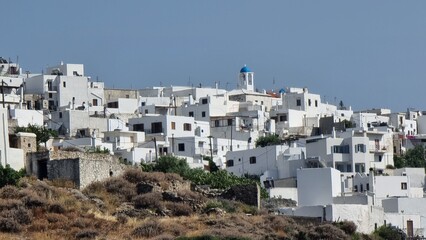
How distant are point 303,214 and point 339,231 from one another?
408cm

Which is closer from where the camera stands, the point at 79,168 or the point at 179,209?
the point at 179,209

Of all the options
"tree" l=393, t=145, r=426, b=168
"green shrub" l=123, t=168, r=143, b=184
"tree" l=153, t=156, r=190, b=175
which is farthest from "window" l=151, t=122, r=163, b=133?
"green shrub" l=123, t=168, r=143, b=184

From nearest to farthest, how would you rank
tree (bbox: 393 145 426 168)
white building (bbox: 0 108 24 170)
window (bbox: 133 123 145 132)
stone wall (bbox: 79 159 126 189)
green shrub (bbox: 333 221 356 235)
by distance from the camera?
green shrub (bbox: 333 221 356 235) → stone wall (bbox: 79 159 126 189) → white building (bbox: 0 108 24 170) → tree (bbox: 393 145 426 168) → window (bbox: 133 123 145 132)

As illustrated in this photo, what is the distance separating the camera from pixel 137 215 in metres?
49.1

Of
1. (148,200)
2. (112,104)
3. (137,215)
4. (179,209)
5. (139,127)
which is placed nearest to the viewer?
(137,215)

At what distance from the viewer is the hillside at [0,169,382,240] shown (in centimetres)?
4481

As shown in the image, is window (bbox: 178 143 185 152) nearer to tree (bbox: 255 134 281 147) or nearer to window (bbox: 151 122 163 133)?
window (bbox: 151 122 163 133)

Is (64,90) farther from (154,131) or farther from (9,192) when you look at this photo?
(9,192)

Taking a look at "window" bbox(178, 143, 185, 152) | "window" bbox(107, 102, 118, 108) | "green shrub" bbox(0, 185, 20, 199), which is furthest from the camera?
"window" bbox(107, 102, 118, 108)

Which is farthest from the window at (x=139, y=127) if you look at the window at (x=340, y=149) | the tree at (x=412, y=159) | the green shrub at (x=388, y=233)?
the green shrub at (x=388, y=233)

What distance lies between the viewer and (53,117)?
8631cm

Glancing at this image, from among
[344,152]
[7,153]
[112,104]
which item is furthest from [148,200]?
[112,104]

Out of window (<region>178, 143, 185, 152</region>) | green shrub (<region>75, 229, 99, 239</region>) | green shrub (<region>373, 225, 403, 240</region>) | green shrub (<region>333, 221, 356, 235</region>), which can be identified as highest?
window (<region>178, 143, 185, 152</region>)

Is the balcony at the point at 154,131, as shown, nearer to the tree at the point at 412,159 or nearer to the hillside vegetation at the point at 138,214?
the tree at the point at 412,159
